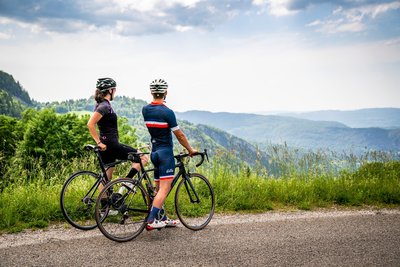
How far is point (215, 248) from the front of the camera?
5.05 m

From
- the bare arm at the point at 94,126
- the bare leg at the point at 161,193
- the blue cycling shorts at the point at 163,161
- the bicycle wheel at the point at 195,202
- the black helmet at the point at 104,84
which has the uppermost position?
the black helmet at the point at 104,84

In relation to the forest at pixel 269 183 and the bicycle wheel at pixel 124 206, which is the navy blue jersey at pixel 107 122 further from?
the forest at pixel 269 183

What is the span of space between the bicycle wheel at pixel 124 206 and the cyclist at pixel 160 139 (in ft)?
0.75

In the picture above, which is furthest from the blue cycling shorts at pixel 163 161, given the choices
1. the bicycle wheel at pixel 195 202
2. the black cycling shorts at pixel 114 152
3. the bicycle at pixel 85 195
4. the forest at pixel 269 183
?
the forest at pixel 269 183

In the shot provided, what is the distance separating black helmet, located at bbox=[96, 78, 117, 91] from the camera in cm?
606

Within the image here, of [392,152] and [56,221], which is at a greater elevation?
[392,152]

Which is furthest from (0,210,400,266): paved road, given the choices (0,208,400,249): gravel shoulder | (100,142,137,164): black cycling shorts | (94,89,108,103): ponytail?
(94,89,108,103): ponytail

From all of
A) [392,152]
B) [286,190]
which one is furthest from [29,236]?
[392,152]

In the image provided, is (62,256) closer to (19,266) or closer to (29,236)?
(19,266)

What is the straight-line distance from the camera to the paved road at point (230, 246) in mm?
4578

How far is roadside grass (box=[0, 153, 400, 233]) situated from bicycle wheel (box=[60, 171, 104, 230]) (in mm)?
271

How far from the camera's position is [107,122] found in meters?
6.12

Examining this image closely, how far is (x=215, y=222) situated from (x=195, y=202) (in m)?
0.50

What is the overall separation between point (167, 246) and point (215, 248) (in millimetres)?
663
